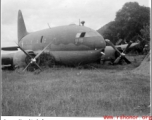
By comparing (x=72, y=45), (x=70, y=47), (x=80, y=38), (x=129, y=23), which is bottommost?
(x=70, y=47)

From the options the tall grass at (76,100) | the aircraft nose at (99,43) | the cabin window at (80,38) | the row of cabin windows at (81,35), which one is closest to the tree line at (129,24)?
the aircraft nose at (99,43)

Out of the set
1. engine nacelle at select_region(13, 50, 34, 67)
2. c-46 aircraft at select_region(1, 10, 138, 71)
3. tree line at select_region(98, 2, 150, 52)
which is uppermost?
tree line at select_region(98, 2, 150, 52)

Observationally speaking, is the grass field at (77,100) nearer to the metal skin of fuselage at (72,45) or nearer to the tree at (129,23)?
the metal skin of fuselage at (72,45)

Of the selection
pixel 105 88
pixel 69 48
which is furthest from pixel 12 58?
pixel 105 88

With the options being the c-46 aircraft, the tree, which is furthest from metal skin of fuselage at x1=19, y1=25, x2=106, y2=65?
the tree

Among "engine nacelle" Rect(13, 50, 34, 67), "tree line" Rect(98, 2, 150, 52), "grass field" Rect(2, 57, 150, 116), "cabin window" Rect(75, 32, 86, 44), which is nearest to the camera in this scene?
"grass field" Rect(2, 57, 150, 116)

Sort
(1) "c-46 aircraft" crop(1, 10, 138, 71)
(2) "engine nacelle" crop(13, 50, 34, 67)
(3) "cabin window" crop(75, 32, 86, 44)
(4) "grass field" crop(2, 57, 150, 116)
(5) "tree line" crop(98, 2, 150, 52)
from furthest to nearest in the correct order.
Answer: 1. (5) "tree line" crop(98, 2, 150, 52)
2. (2) "engine nacelle" crop(13, 50, 34, 67)
3. (3) "cabin window" crop(75, 32, 86, 44)
4. (1) "c-46 aircraft" crop(1, 10, 138, 71)
5. (4) "grass field" crop(2, 57, 150, 116)

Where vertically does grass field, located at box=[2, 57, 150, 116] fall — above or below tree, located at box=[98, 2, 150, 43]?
below

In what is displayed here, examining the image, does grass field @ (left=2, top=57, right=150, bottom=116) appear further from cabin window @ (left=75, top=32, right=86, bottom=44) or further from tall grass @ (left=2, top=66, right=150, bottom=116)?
cabin window @ (left=75, top=32, right=86, bottom=44)

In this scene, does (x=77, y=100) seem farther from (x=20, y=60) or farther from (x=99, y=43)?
(x=20, y=60)

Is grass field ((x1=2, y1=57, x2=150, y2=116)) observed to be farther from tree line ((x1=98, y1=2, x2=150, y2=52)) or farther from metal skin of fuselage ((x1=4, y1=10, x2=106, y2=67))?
tree line ((x1=98, y1=2, x2=150, y2=52))

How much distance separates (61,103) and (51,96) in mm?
981

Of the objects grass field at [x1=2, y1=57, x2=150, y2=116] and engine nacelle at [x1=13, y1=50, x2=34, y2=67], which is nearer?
grass field at [x1=2, y1=57, x2=150, y2=116]

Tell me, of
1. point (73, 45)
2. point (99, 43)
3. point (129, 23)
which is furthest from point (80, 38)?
point (129, 23)
